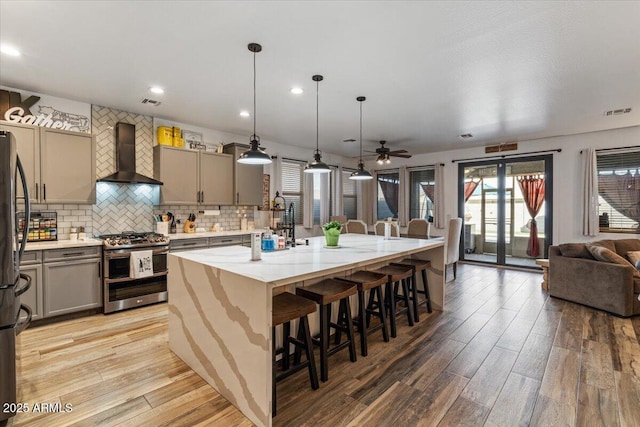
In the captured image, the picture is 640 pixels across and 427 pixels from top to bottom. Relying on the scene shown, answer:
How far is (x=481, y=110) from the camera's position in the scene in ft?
14.1

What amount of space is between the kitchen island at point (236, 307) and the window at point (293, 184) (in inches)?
151

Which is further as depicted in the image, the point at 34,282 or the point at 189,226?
the point at 189,226

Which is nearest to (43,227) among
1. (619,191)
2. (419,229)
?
(419,229)

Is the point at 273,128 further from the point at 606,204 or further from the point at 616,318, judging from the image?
the point at 606,204

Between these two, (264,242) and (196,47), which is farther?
(264,242)

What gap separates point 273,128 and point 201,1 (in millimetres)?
3280

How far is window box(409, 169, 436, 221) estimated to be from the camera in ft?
24.7

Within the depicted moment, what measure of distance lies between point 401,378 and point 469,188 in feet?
18.7

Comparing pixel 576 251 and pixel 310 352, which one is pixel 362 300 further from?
pixel 576 251

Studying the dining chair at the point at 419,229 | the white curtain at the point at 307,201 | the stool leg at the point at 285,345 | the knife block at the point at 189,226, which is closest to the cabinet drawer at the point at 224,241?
the knife block at the point at 189,226

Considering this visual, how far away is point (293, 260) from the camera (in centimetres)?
243

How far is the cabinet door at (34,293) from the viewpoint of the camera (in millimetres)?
3264

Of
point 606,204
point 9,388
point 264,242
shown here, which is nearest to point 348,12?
point 264,242

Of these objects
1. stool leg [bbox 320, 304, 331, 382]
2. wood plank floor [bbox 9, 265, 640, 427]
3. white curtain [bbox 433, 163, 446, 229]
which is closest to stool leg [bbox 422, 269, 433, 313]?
wood plank floor [bbox 9, 265, 640, 427]
